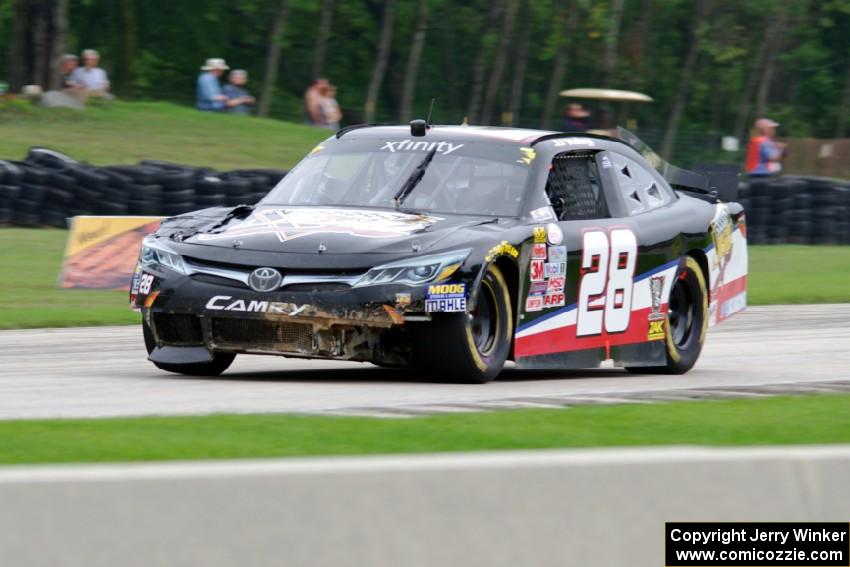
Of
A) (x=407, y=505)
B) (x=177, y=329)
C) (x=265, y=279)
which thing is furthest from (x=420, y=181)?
(x=407, y=505)

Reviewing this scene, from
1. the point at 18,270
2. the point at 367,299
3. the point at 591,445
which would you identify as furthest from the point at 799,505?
the point at 18,270

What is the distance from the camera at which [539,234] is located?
964 cm

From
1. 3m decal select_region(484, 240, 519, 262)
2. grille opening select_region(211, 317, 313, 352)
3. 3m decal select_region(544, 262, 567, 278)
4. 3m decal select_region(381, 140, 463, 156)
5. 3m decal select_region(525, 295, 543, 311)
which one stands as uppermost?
3m decal select_region(381, 140, 463, 156)

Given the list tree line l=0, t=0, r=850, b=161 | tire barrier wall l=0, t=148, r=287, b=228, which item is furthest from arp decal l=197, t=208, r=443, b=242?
tree line l=0, t=0, r=850, b=161

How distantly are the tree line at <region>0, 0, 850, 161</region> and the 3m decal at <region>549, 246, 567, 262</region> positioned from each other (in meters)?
40.0

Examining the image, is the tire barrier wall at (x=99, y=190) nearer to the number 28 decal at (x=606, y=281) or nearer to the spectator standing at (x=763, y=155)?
the spectator standing at (x=763, y=155)

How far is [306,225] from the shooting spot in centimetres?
927

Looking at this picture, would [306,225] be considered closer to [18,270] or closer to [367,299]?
[367,299]

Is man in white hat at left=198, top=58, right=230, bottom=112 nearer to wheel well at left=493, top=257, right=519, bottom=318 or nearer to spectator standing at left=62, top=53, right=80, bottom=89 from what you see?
spectator standing at left=62, top=53, right=80, bottom=89

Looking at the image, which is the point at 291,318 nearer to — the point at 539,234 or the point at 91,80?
the point at 539,234

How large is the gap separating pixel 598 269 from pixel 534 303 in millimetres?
786

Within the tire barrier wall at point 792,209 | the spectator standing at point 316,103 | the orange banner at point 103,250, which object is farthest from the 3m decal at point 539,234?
the spectator standing at point 316,103

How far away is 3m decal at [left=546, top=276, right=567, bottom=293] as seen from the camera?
32.0ft

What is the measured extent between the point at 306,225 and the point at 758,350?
16.5 ft
